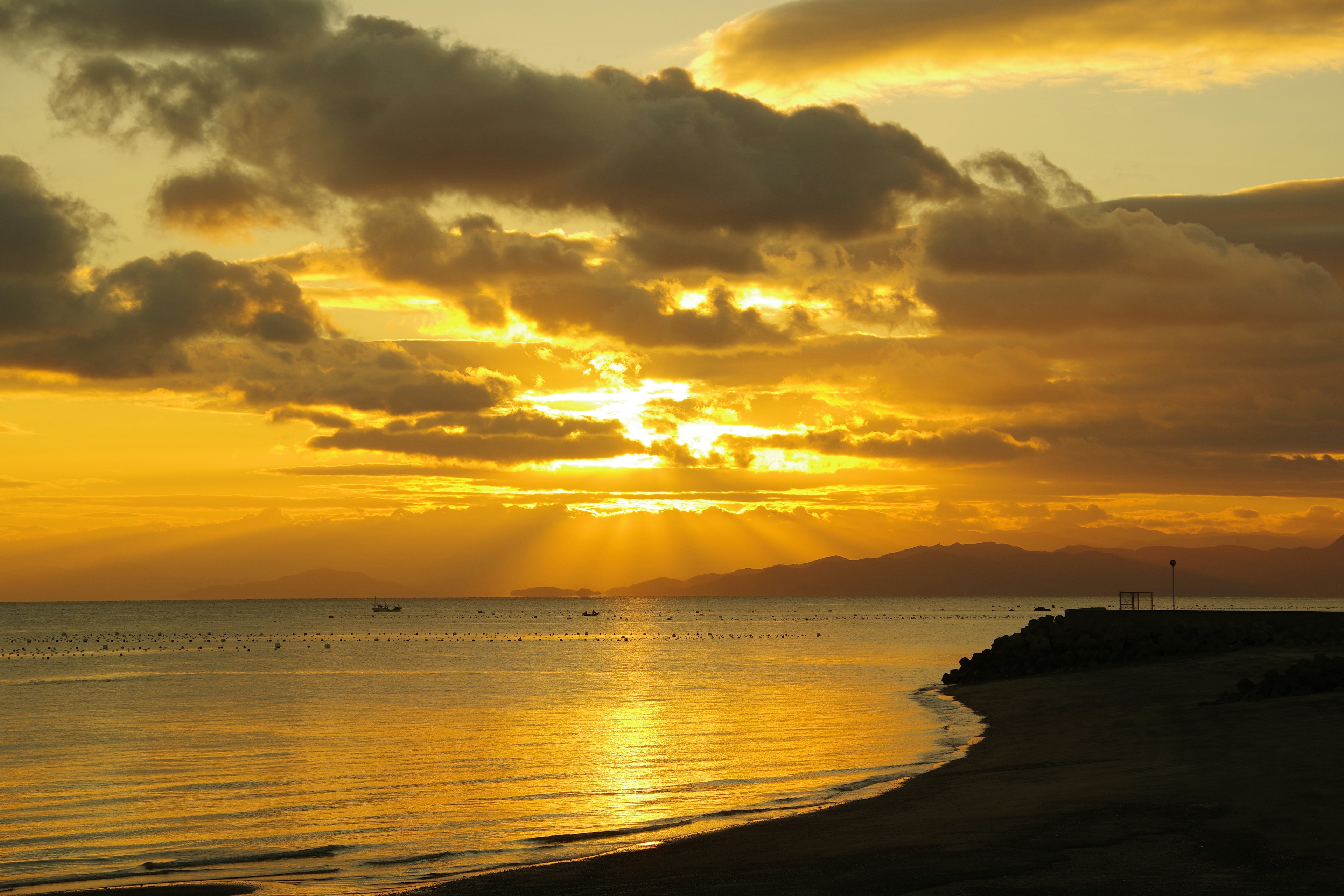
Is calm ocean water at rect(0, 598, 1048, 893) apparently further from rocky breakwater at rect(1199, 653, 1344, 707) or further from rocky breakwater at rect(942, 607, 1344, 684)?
rocky breakwater at rect(1199, 653, 1344, 707)

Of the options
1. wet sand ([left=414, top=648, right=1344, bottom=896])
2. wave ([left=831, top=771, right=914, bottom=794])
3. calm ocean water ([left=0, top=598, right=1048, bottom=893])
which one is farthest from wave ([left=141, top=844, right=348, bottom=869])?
wave ([left=831, top=771, right=914, bottom=794])

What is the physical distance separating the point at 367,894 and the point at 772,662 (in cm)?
8140

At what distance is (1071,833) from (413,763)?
930 inches

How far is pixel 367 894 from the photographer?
19188mm

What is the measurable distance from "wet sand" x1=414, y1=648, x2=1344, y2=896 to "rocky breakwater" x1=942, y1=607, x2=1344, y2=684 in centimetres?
2808

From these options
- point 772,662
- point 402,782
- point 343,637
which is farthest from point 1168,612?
point 343,637

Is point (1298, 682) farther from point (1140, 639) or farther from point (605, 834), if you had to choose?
point (1140, 639)

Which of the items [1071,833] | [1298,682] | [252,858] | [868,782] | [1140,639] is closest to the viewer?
[1071,833]

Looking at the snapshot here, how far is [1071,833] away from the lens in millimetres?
19562

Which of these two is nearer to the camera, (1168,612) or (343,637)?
(1168,612)

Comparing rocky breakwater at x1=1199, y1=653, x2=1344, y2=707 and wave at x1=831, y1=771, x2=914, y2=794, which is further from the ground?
rocky breakwater at x1=1199, y1=653, x2=1344, y2=707

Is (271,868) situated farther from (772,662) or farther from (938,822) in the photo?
(772,662)

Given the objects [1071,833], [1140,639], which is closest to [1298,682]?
[1071,833]

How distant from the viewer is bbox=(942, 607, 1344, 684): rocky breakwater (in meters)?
60.9
